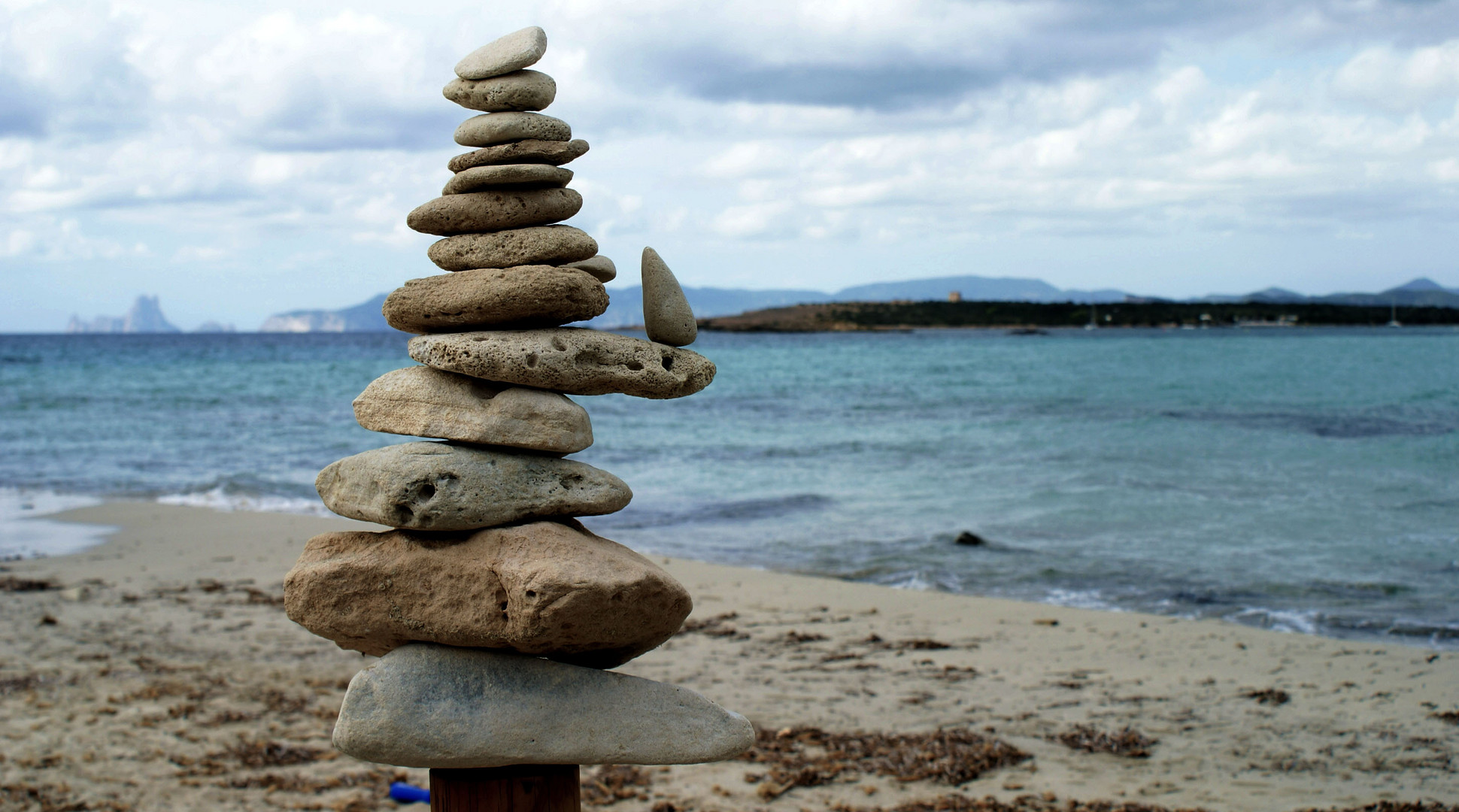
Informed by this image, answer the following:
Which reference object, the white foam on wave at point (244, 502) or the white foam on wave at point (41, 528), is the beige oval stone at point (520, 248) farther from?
the white foam on wave at point (244, 502)

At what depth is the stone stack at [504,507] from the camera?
3547 millimetres

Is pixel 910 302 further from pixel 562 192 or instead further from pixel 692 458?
pixel 562 192

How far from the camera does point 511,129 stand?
3973 millimetres

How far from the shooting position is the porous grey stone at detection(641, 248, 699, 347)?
409cm

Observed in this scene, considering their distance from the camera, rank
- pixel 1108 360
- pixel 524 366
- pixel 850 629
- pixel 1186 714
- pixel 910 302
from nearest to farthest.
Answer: pixel 524 366, pixel 1186 714, pixel 850 629, pixel 1108 360, pixel 910 302

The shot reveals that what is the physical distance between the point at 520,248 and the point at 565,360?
1.63 ft

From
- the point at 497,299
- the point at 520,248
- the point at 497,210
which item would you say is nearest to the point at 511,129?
the point at 497,210

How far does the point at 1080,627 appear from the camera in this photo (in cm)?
1002

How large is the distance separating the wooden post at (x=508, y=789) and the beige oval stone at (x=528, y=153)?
2.26 m

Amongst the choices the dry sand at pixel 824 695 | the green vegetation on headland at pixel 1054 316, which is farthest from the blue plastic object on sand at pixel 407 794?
the green vegetation on headland at pixel 1054 316

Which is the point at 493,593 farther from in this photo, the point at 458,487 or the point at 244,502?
the point at 244,502

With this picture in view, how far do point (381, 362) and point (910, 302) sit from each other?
70.3 m

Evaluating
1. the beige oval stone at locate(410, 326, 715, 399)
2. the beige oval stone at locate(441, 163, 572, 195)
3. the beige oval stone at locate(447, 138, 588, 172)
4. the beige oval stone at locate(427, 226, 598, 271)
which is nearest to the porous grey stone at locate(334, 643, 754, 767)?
the beige oval stone at locate(410, 326, 715, 399)

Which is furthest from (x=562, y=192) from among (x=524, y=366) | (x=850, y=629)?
(x=850, y=629)
